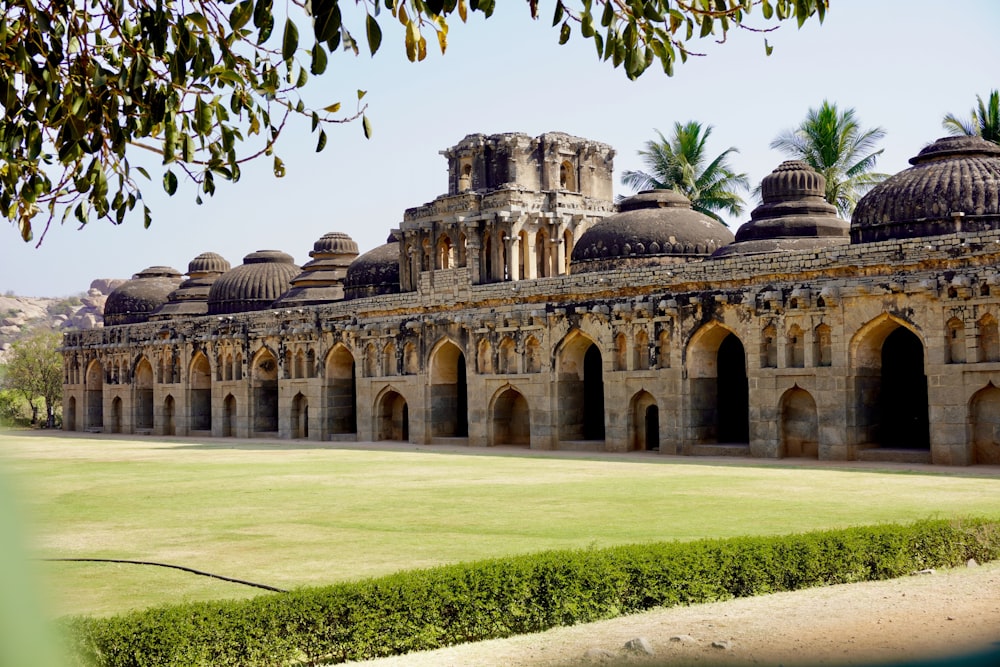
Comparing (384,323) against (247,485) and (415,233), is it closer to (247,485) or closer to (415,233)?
(415,233)

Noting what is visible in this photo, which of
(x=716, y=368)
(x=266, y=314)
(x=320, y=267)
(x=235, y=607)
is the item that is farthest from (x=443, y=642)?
(x=320, y=267)

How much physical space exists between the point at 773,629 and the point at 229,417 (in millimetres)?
37614

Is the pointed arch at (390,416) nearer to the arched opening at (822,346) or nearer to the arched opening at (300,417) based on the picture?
the arched opening at (300,417)

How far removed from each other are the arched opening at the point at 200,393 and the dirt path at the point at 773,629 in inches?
1509

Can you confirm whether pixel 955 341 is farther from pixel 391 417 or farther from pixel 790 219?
pixel 391 417

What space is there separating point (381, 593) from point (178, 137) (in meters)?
3.71

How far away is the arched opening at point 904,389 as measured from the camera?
2519cm

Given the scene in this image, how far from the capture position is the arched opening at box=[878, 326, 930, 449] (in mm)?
25188

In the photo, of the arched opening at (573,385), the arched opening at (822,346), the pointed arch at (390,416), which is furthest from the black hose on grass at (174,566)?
the pointed arch at (390,416)

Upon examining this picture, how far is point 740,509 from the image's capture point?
14.5 meters

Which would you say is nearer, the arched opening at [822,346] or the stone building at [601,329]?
the stone building at [601,329]

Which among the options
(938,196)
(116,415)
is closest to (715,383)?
(938,196)

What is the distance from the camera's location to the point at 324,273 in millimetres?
45625

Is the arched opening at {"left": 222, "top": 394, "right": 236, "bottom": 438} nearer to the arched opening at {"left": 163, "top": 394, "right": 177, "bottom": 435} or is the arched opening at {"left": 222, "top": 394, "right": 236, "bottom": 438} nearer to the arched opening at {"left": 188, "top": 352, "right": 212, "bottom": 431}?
the arched opening at {"left": 188, "top": 352, "right": 212, "bottom": 431}
